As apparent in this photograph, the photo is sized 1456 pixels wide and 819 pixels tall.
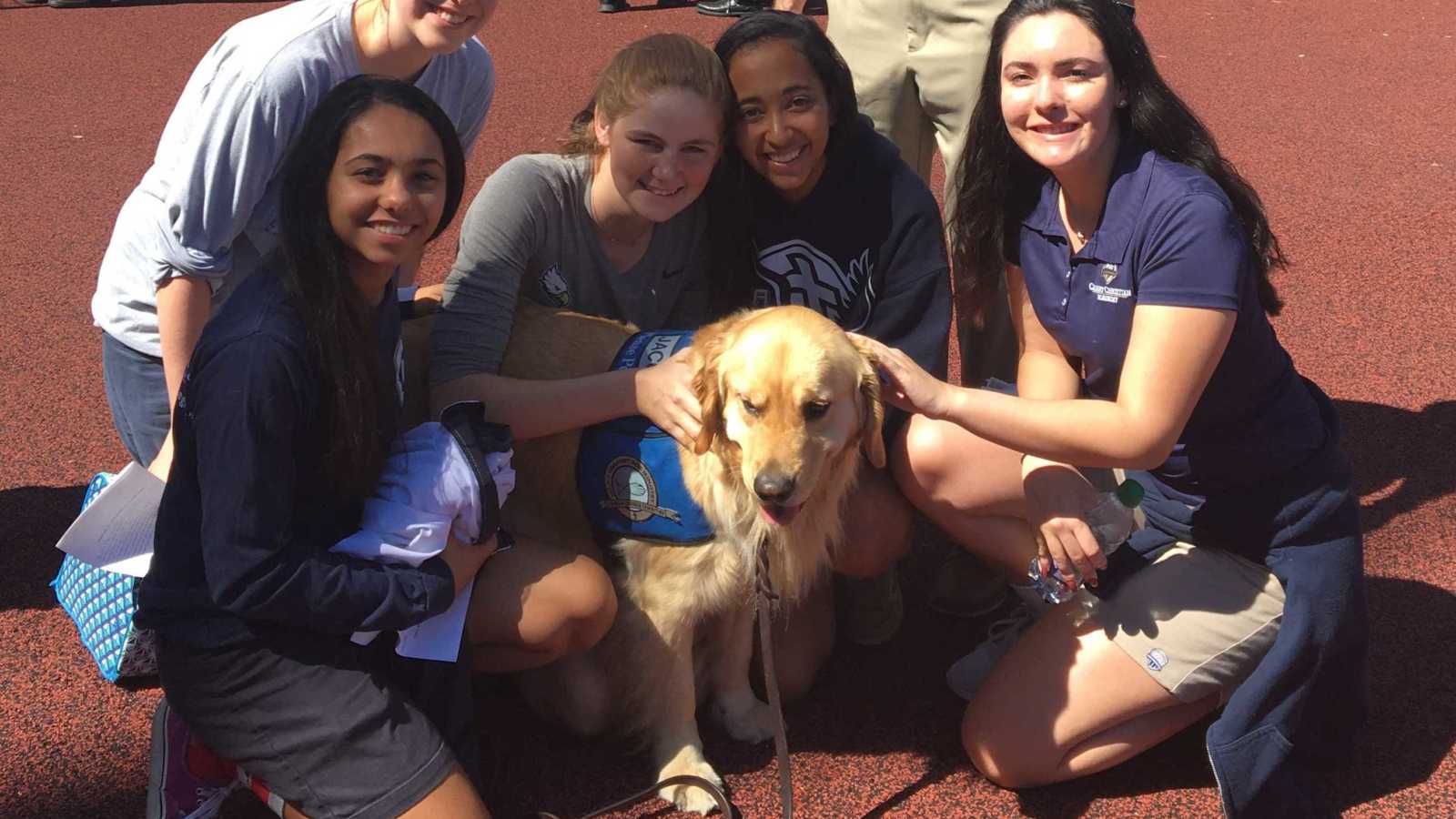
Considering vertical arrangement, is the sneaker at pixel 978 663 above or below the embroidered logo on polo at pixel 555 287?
below

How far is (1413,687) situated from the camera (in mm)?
3820

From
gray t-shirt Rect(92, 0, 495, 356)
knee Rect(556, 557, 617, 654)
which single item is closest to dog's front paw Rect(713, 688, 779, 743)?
knee Rect(556, 557, 617, 654)

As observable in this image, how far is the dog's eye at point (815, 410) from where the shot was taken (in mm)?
3125

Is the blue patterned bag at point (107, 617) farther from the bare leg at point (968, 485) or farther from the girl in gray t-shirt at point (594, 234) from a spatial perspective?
the bare leg at point (968, 485)

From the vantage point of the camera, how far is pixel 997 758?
136 inches

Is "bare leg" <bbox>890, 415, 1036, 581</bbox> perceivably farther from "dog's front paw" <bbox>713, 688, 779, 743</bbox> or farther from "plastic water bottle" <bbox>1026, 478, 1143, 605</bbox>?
"dog's front paw" <bbox>713, 688, 779, 743</bbox>

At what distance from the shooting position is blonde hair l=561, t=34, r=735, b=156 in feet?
11.8

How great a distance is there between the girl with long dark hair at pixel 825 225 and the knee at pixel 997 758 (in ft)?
1.91

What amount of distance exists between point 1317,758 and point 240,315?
2946 millimetres

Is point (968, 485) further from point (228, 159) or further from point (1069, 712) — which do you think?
point (228, 159)

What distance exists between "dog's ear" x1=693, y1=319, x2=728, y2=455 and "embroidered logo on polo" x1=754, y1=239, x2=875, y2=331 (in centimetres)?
67

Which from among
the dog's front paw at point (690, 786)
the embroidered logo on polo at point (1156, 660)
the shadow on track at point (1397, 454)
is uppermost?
the embroidered logo on polo at point (1156, 660)

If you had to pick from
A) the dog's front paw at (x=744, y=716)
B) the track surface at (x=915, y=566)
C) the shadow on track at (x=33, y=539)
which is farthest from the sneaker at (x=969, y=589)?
the shadow on track at (x=33, y=539)

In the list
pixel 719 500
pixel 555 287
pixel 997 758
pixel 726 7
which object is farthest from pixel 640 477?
pixel 726 7
